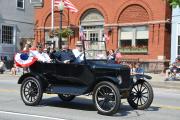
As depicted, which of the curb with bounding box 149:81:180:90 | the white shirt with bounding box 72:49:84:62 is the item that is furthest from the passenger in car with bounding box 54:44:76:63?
the curb with bounding box 149:81:180:90

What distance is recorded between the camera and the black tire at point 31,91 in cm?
1212

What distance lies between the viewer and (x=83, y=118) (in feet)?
34.1

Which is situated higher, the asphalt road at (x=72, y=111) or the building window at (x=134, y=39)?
the building window at (x=134, y=39)

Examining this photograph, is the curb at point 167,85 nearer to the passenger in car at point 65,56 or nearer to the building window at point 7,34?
the passenger in car at point 65,56

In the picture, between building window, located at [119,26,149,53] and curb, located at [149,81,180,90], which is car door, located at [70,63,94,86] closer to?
curb, located at [149,81,180,90]

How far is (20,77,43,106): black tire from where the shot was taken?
12125mm

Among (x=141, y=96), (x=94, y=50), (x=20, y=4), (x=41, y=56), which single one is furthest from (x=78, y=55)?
(x=20, y=4)

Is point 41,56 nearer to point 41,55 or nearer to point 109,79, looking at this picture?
point 41,55

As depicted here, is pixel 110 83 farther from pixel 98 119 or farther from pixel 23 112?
pixel 23 112

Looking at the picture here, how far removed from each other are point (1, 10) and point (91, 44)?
27.2 meters

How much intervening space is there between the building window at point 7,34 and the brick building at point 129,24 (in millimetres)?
4748

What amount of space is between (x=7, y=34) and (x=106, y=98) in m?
29.9

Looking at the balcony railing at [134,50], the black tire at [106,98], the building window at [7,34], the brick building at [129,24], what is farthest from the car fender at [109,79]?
the building window at [7,34]

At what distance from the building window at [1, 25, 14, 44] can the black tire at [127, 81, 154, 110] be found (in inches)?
1124
